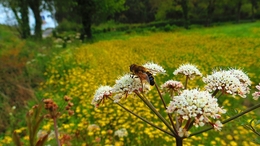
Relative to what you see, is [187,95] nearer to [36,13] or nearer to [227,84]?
[227,84]

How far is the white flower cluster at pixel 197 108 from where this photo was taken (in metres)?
1.20

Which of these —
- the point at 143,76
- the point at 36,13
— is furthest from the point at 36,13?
the point at 143,76

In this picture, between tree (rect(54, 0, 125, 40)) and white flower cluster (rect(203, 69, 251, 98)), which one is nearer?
white flower cluster (rect(203, 69, 251, 98))

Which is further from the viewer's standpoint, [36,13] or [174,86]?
[36,13]

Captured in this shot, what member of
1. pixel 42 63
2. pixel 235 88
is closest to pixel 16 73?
pixel 42 63

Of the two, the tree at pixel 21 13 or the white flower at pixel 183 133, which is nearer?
the white flower at pixel 183 133

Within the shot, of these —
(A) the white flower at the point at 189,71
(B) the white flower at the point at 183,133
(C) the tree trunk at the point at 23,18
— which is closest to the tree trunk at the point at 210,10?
(C) the tree trunk at the point at 23,18

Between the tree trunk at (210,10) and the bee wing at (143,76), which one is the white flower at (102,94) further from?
the tree trunk at (210,10)

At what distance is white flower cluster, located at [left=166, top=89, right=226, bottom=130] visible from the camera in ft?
3.93

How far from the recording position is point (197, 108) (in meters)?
1.24

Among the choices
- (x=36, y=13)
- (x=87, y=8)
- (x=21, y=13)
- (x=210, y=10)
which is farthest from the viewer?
(x=210, y=10)

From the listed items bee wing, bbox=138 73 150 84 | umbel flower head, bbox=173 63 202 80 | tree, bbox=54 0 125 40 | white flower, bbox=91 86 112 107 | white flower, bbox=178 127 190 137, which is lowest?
white flower, bbox=178 127 190 137

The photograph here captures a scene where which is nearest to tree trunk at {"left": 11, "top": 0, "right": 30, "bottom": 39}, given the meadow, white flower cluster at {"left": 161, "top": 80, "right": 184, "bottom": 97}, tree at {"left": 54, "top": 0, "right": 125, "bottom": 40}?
tree at {"left": 54, "top": 0, "right": 125, "bottom": 40}

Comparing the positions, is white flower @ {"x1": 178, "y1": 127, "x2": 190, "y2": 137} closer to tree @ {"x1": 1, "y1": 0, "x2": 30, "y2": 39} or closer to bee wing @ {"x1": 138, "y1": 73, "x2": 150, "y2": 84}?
bee wing @ {"x1": 138, "y1": 73, "x2": 150, "y2": 84}
